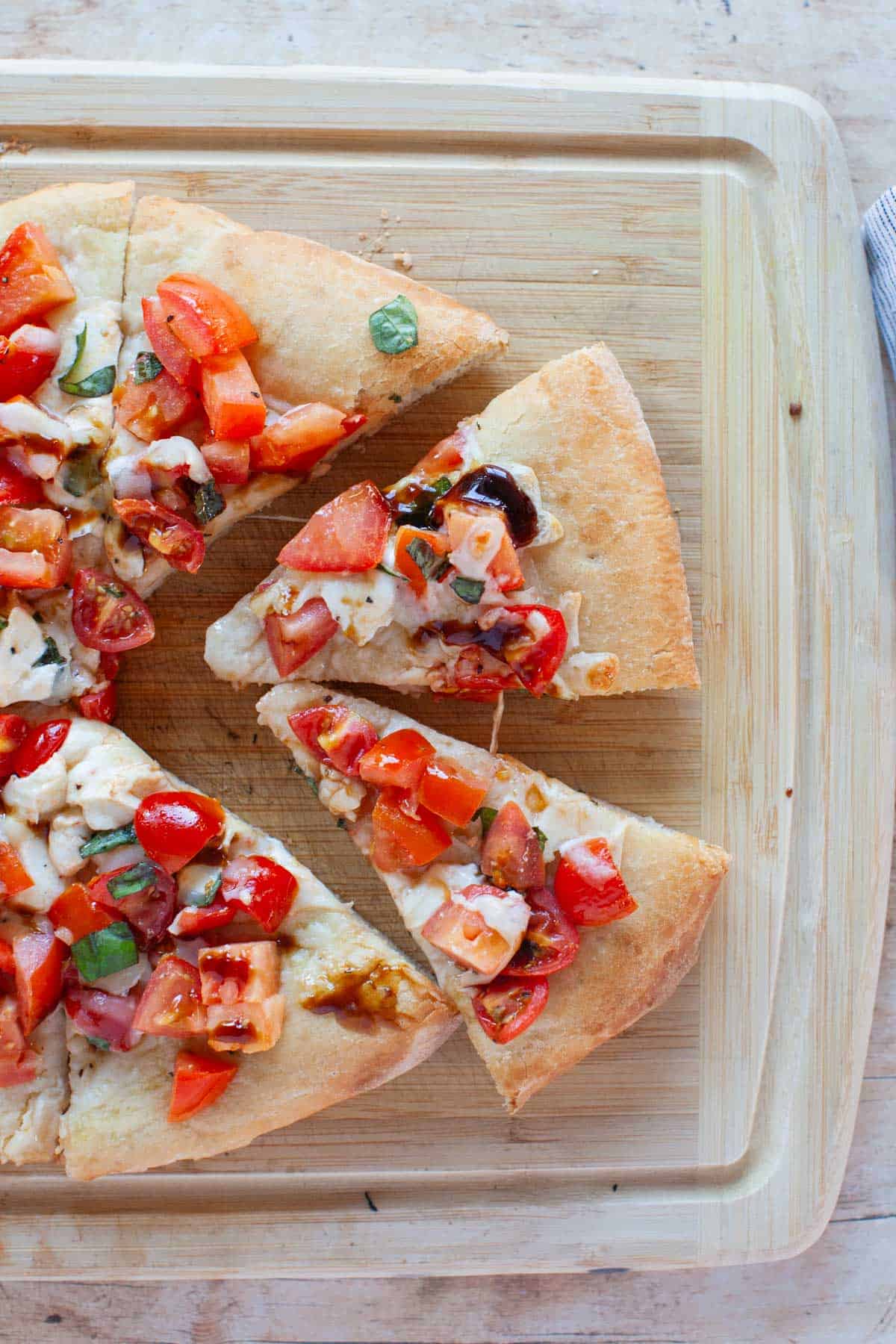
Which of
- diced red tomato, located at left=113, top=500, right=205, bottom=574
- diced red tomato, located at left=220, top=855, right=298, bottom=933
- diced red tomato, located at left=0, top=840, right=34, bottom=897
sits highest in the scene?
diced red tomato, located at left=113, top=500, right=205, bottom=574

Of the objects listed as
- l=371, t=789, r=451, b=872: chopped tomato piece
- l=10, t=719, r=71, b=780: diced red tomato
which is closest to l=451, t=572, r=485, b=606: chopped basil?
l=371, t=789, r=451, b=872: chopped tomato piece

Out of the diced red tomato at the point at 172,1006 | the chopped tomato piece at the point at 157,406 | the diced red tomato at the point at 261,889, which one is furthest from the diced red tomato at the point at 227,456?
the diced red tomato at the point at 172,1006

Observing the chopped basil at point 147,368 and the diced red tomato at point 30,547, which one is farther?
the chopped basil at point 147,368

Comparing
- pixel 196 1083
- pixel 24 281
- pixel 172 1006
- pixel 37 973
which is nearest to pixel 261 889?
pixel 172 1006

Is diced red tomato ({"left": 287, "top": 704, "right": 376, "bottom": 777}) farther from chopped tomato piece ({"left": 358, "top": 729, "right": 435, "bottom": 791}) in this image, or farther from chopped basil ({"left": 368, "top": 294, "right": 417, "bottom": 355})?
chopped basil ({"left": 368, "top": 294, "right": 417, "bottom": 355})

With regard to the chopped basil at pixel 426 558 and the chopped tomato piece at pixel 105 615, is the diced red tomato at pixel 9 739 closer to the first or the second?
the chopped tomato piece at pixel 105 615

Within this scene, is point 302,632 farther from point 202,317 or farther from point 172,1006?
point 172,1006
